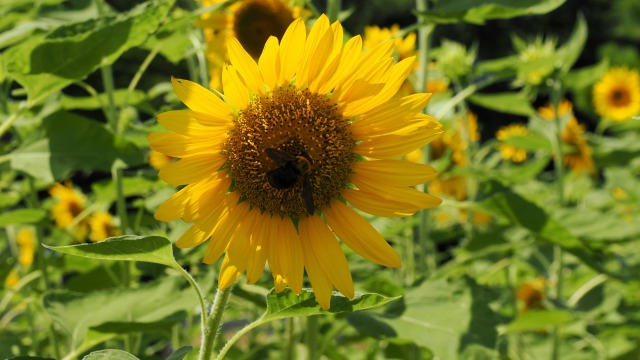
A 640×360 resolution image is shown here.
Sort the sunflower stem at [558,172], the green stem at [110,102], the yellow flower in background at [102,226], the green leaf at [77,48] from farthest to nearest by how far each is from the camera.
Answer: the yellow flower in background at [102,226] < the sunflower stem at [558,172] < the green stem at [110,102] < the green leaf at [77,48]

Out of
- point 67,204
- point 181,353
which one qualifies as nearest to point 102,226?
point 67,204

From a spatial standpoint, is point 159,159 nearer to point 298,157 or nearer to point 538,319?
point 538,319

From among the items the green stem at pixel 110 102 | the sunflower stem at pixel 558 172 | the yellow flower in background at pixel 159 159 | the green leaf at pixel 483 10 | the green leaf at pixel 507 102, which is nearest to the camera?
the green leaf at pixel 483 10

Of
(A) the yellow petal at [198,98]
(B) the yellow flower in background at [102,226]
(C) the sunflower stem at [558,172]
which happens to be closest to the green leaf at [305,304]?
(A) the yellow petal at [198,98]

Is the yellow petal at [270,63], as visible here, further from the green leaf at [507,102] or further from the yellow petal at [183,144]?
the green leaf at [507,102]

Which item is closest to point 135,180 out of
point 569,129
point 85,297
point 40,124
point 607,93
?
point 40,124

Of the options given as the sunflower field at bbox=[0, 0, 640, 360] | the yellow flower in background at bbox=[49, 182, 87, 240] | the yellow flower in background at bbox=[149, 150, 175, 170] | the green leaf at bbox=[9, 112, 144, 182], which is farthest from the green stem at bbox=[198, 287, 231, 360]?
the yellow flower in background at bbox=[49, 182, 87, 240]

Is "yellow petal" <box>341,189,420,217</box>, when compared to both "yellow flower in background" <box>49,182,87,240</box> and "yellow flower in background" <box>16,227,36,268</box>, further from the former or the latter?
"yellow flower in background" <box>49,182,87,240</box>

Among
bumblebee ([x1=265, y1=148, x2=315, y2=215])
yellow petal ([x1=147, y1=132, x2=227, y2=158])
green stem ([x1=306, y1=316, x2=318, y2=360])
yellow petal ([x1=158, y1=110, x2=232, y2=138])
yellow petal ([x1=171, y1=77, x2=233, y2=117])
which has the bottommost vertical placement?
green stem ([x1=306, y1=316, x2=318, y2=360])
